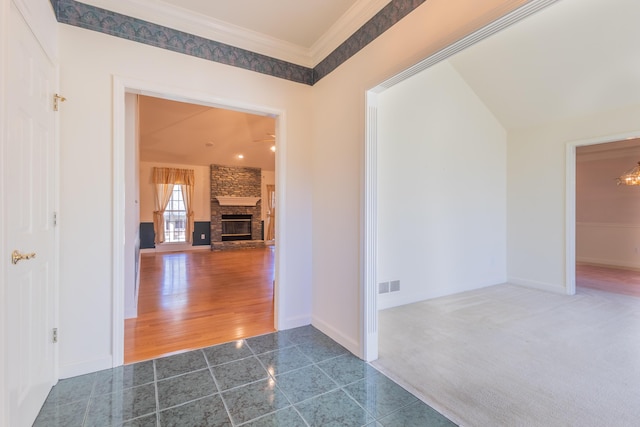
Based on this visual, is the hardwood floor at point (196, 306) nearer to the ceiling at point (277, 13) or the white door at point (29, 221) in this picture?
the white door at point (29, 221)

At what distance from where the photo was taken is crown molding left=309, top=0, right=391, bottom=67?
224 cm

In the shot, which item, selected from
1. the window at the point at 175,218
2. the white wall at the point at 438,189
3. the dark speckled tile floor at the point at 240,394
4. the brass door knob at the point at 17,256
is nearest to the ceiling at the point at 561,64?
the white wall at the point at 438,189

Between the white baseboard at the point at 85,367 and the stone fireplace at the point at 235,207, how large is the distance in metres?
7.07

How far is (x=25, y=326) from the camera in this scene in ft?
5.07

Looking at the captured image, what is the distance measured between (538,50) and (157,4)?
13.8ft

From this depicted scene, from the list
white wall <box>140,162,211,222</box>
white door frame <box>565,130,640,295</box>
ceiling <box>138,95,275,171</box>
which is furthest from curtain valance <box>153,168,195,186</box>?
white door frame <box>565,130,640,295</box>

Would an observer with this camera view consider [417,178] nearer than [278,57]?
No

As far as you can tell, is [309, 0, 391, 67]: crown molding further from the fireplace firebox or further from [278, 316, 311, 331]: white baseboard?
the fireplace firebox

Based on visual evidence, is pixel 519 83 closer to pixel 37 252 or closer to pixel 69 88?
pixel 69 88

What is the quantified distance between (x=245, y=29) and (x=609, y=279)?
7.09m

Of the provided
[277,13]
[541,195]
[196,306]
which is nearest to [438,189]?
[541,195]

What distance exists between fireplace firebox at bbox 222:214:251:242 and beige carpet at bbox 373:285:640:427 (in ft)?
23.8

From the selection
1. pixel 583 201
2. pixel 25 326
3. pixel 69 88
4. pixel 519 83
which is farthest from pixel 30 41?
pixel 583 201

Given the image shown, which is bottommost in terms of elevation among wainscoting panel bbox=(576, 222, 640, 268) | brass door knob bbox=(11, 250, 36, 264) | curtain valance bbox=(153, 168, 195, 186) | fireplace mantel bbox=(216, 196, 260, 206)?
wainscoting panel bbox=(576, 222, 640, 268)
